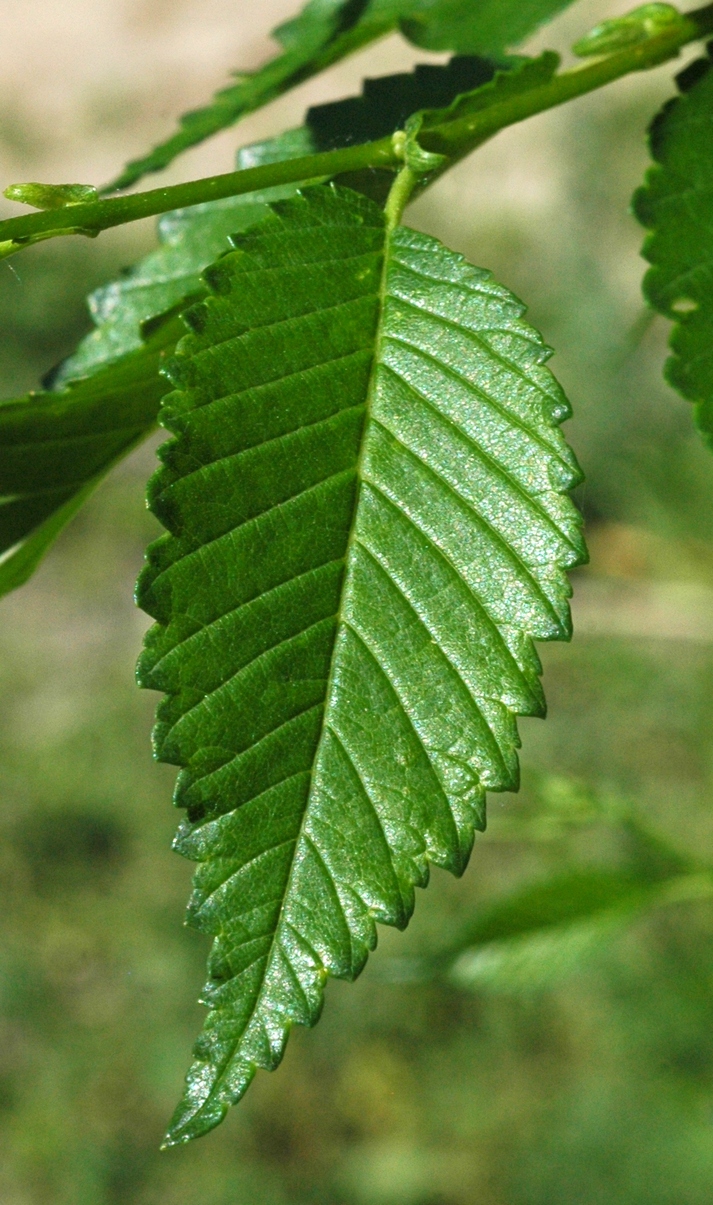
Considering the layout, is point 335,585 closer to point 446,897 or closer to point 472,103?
point 472,103

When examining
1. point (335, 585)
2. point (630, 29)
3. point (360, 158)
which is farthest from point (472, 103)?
point (335, 585)

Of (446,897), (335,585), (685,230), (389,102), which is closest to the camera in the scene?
(335,585)

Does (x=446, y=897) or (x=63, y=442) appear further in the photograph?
(x=446, y=897)

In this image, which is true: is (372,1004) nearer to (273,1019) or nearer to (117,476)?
(117,476)

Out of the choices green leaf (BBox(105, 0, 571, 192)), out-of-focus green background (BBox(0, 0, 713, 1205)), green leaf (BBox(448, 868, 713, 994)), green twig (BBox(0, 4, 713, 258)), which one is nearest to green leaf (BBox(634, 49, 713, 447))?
green twig (BBox(0, 4, 713, 258))

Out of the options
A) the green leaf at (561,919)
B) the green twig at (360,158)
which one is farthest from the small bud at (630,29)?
the green leaf at (561,919)

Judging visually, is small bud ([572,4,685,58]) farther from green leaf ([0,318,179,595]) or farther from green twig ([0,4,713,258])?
green leaf ([0,318,179,595])
